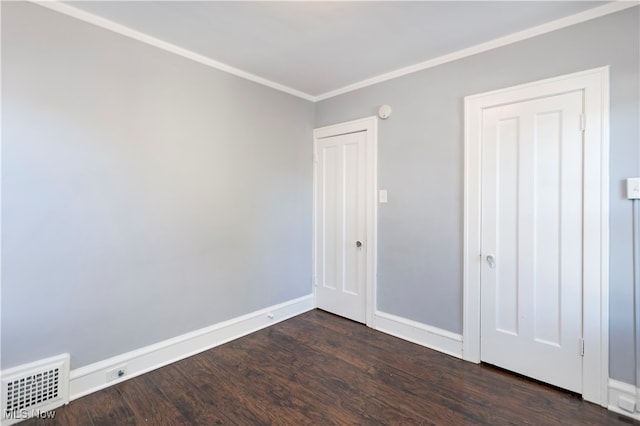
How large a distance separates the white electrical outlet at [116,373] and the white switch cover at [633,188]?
3.72m

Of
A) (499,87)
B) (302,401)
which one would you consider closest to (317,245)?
(302,401)

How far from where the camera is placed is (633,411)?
6.08ft

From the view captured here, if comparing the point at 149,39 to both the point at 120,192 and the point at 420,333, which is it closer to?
the point at 120,192

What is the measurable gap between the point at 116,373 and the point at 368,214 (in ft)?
8.50

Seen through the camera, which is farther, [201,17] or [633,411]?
[201,17]

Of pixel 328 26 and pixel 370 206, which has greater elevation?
pixel 328 26

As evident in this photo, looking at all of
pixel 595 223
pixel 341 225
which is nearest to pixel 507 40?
pixel 595 223

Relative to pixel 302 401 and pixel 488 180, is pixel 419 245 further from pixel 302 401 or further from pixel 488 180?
pixel 302 401

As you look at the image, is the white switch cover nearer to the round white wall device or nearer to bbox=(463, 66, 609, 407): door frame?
bbox=(463, 66, 609, 407): door frame

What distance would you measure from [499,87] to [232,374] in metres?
3.16

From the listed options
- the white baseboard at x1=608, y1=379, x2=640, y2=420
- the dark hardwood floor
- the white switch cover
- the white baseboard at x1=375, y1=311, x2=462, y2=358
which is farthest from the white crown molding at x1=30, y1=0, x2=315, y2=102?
the white baseboard at x1=608, y1=379, x2=640, y2=420

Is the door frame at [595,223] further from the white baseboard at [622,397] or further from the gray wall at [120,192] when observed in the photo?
the gray wall at [120,192]

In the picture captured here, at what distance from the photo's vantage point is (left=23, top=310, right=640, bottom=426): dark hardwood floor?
1.86 meters

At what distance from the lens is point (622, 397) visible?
6.21 ft
